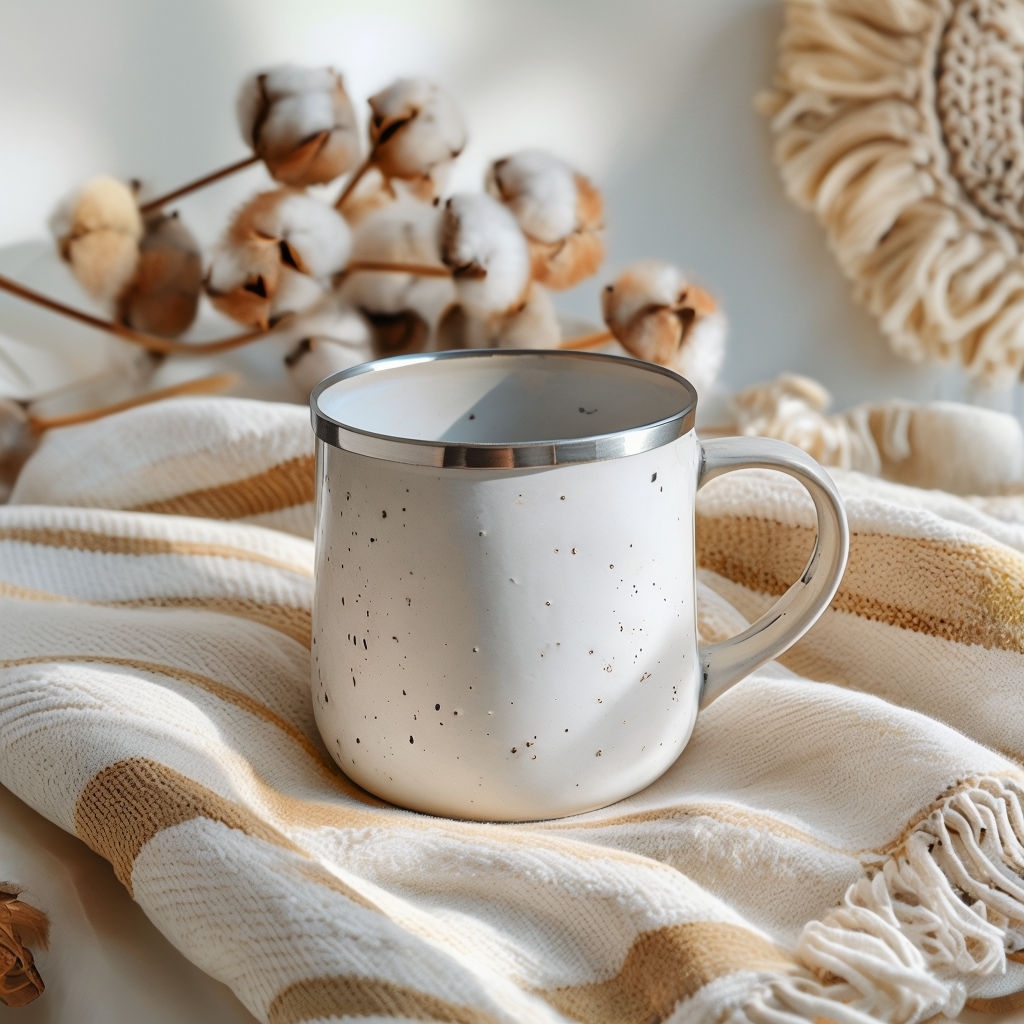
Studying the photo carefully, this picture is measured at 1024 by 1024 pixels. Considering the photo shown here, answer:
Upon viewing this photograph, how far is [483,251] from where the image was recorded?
0.59 metres

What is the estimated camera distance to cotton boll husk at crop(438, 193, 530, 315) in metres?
0.59

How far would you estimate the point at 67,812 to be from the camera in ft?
1.18

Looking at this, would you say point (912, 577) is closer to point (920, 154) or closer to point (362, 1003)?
point (362, 1003)

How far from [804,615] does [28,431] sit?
0.44 meters

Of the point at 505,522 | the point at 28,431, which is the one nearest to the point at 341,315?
the point at 28,431

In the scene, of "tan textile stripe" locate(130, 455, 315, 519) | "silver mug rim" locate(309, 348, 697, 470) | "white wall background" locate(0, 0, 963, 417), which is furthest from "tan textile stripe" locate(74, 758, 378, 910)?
"white wall background" locate(0, 0, 963, 417)

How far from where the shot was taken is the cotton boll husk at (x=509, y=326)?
640 millimetres

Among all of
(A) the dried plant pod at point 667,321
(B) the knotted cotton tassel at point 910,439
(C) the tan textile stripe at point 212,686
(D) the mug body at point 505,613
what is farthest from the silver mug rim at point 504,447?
(B) the knotted cotton tassel at point 910,439

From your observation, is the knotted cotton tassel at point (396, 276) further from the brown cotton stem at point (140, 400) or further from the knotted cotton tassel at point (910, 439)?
the knotted cotton tassel at point (910, 439)

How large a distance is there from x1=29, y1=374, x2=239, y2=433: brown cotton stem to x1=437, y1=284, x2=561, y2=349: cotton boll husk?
0.14 metres

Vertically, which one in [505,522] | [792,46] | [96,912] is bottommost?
[96,912]

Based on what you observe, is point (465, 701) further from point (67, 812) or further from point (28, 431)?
point (28, 431)

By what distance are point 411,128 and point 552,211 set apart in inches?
3.4

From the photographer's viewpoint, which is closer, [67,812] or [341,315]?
[67,812]
